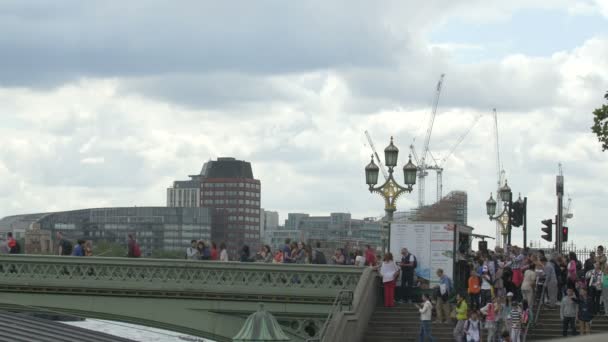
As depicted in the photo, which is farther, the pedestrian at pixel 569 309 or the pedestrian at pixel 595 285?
the pedestrian at pixel 595 285

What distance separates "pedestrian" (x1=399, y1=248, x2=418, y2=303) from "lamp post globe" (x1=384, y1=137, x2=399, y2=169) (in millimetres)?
5557

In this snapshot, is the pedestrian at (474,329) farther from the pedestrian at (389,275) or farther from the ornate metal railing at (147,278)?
the ornate metal railing at (147,278)

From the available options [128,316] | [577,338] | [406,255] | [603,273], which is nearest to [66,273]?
[128,316]

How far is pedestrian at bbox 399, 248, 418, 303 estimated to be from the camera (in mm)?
36625

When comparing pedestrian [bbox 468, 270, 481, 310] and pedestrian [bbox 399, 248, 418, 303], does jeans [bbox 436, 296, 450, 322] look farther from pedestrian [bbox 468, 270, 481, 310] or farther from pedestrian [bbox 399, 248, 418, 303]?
pedestrian [bbox 399, 248, 418, 303]

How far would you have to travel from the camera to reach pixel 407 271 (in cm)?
3684

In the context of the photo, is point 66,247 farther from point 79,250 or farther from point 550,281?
point 550,281

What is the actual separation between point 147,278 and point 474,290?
11.7m

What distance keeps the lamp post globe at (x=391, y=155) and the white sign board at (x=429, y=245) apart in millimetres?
4662

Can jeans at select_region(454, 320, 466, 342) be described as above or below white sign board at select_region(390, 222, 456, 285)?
below

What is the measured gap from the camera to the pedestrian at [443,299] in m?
34.6

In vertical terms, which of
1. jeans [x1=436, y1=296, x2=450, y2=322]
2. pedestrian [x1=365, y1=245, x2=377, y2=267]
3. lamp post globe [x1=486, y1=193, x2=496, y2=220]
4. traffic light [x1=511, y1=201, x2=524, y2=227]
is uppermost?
lamp post globe [x1=486, y1=193, x2=496, y2=220]

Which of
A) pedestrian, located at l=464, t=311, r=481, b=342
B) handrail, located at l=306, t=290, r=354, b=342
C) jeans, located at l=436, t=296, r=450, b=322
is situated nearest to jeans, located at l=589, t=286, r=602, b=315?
pedestrian, located at l=464, t=311, r=481, b=342

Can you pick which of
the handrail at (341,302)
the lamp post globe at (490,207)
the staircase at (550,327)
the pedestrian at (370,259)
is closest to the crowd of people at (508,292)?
the staircase at (550,327)
